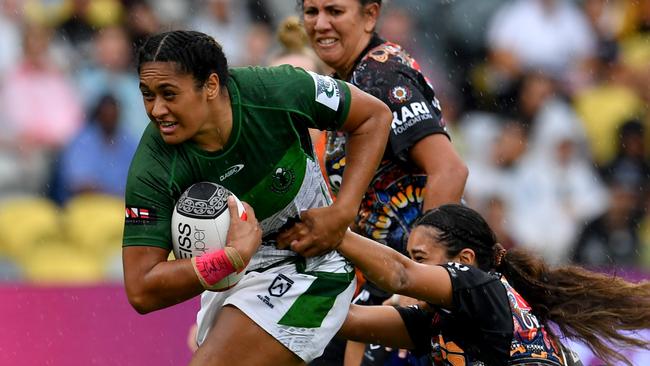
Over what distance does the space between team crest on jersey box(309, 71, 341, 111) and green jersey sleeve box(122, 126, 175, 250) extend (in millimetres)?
589

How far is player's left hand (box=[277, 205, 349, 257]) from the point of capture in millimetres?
4129

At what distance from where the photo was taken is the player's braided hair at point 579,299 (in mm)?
4715

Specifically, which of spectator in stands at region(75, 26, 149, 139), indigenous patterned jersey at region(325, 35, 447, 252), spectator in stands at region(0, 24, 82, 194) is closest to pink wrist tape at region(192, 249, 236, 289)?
indigenous patterned jersey at region(325, 35, 447, 252)

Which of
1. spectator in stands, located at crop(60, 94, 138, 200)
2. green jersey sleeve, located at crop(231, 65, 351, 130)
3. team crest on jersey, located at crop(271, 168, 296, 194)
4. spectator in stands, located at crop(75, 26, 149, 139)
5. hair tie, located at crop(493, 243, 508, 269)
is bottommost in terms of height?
spectator in stands, located at crop(60, 94, 138, 200)

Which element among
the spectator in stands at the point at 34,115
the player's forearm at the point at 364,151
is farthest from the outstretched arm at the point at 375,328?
the spectator in stands at the point at 34,115

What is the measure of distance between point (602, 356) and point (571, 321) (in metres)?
0.20

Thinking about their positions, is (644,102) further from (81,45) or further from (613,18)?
(81,45)

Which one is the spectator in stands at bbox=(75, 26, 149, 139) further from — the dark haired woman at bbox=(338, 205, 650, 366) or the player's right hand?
the player's right hand

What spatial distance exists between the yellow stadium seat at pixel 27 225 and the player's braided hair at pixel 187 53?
4788mm

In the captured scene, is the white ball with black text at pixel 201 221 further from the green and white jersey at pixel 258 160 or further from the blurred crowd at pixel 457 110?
the blurred crowd at pixel 457 110

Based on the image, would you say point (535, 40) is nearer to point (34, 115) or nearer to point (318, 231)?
point (34, 115)

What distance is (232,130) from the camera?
4.08 metres

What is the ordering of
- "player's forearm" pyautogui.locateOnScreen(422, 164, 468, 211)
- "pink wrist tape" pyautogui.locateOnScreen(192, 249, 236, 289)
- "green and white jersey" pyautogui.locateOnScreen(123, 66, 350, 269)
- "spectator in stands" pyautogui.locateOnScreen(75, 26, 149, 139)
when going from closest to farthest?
"pink wrist tape" pyautogui.locateOnScreen(192, 249, 236, 289), "green and white jersey" pyautogui.locateOnScreen(123, 66, 350, 269), "player's forearm" pyautogui.locateOnScreen(422, 164, 468, 211), "spectator in stands" pyautogui.locateOnScreen(75, 26, 149, 139)

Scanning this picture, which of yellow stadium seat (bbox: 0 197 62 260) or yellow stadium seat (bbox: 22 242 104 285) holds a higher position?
yellow stadium seat (bbox: 0 197 62 260)
